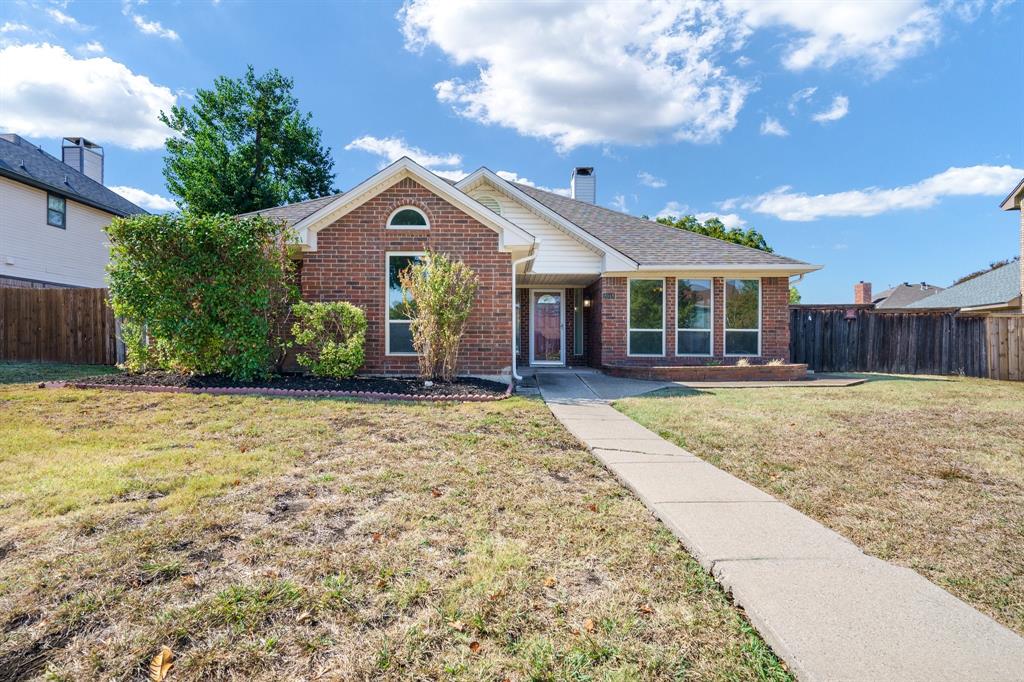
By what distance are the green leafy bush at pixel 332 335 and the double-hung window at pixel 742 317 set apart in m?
9.81

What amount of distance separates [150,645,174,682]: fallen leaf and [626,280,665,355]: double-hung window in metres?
12.4

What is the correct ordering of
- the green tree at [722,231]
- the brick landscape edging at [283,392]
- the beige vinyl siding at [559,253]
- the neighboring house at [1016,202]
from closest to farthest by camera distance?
1. the brick landscape edging at [283,392]
2. the beige vinyl siding at [559,253]
3. the neighboring house at [1016,202]
4. the green tree at [722,231]

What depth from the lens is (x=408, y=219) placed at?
10.0 meters

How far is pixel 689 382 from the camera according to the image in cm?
1160

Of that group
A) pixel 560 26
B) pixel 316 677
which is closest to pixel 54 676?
pixel 316 677

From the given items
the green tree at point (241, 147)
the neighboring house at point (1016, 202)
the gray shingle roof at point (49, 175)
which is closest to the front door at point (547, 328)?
the neighboring house at point (1016, 202)

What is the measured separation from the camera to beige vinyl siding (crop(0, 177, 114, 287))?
15.4 metres

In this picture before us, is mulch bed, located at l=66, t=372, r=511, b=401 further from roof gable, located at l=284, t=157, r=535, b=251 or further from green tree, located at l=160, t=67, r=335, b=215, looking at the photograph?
green tree, located at l=160, t=67, r=335, b=215

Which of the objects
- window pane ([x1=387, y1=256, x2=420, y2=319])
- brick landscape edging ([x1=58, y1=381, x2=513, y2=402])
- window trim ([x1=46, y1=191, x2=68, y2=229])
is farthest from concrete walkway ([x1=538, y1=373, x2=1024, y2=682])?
window trim ([x1=46, y1=191, x2=68, y2=229])

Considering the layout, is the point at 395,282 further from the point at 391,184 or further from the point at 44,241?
the point at 44,241

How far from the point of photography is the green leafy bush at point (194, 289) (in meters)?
8.21

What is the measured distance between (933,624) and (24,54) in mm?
23614

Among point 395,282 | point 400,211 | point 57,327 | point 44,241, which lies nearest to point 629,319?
point 395,282

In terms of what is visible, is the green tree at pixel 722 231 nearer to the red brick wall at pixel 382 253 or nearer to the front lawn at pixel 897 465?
the front lawn at pixel 897 465
